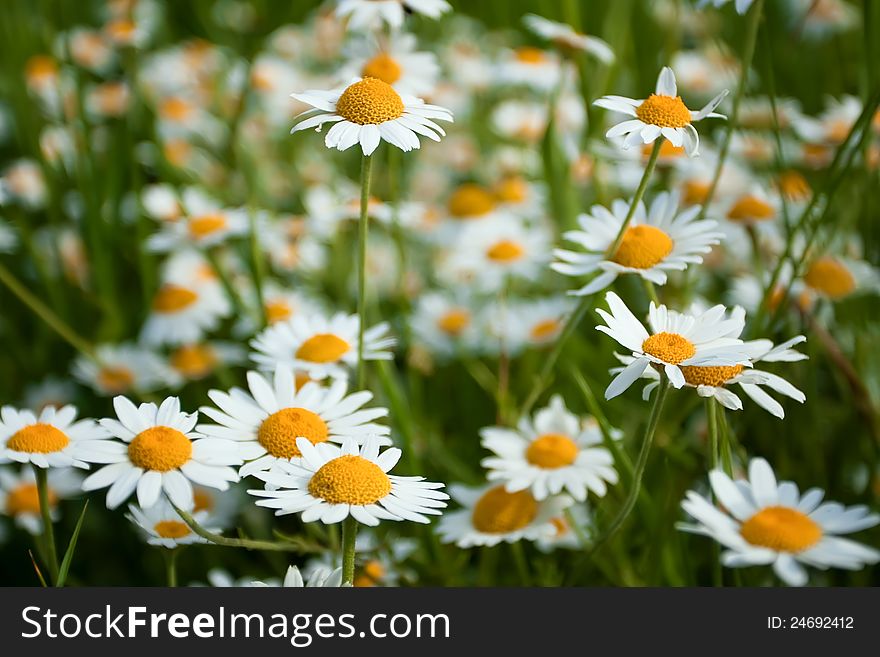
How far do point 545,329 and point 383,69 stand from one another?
400 millimetres

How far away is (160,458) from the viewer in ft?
2.21

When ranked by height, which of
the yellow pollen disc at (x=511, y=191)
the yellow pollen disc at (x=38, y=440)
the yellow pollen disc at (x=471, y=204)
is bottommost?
the yellow pollen disc at (x=38, y=440)

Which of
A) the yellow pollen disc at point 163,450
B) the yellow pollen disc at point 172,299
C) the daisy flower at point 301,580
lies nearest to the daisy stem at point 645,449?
the daisy flower at point 301,580

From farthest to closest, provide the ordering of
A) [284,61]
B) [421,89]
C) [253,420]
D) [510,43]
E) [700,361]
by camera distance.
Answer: [284,61], [510,43], [421,89], [253,420], [700,361]

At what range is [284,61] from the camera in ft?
6.48

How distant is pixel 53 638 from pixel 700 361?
1.61 ft

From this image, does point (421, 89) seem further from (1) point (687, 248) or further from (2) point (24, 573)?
(2) point (24, 573)

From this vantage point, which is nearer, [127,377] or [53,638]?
[53,638]

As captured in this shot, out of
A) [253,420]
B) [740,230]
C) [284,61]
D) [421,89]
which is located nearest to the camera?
[253,420]

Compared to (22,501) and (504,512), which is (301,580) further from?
(22,501)

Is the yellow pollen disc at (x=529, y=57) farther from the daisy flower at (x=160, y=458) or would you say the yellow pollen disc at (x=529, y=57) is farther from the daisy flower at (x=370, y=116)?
the daisy flower at (x=160, y=458)

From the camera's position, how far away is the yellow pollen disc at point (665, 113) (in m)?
0.72

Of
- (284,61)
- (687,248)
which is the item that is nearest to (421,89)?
(687,248)

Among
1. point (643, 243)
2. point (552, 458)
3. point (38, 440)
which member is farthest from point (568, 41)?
point (38, 440)
